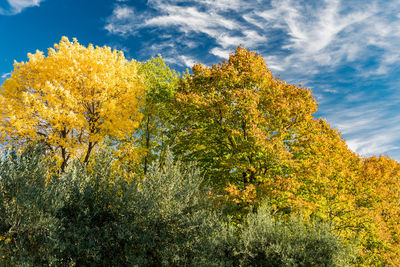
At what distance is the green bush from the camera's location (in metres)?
9.07

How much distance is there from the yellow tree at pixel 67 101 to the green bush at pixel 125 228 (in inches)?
333

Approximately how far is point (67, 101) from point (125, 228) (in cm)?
1185

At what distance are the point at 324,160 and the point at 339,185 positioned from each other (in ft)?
8.07

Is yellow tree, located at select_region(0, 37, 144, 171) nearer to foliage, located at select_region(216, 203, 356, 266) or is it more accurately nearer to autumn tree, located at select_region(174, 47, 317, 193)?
autumn tree, located at select_region(174, 47, 317, 193)

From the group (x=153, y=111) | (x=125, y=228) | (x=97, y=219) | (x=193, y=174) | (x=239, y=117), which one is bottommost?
(x=125, y=228)

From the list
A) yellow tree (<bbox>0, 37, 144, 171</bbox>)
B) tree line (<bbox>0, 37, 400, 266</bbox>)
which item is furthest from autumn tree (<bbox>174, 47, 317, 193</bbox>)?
yellow tree (<bbox>0, 37, 144, 171</bbox>)

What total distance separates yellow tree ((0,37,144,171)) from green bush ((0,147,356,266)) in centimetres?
845

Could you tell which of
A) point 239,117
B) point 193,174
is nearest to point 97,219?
point 193,174

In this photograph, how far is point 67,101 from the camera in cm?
1845

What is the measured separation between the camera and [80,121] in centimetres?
1875

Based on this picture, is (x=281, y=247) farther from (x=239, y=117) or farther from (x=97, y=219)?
(x=239, y=117)

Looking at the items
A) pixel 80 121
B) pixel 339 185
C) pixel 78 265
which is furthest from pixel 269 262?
pixel 80 121

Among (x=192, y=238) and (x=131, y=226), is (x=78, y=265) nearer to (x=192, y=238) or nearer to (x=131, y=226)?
(x=131, y=226)

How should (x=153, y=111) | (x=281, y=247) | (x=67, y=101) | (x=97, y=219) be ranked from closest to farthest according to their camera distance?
(x=281, y=247), (x=97, y=219), (x=67, y=101), (x=153, y=111)
